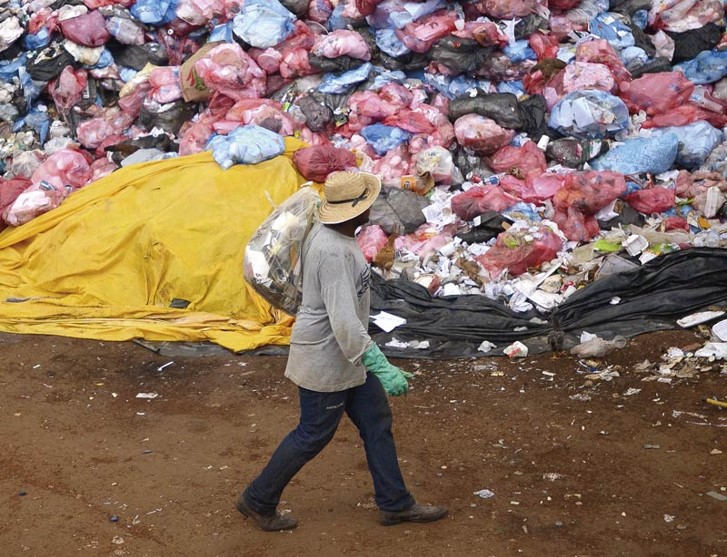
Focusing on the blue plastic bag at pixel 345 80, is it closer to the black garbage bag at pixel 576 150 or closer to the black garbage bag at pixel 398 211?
the black garbage bag at pixel 398 211

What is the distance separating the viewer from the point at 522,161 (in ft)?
25.0

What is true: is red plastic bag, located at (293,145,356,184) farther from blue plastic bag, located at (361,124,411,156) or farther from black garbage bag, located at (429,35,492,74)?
black garbage bag, located at (429,35,492,74)

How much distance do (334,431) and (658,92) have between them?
5.38 m

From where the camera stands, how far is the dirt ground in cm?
381

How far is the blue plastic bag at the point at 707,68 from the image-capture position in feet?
26.9

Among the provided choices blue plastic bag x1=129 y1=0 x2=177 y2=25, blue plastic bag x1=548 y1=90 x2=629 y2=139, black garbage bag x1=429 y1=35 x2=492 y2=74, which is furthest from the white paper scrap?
blue plastic bag x1=129 y1=0 x2=177 y2=25

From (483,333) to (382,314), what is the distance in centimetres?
76

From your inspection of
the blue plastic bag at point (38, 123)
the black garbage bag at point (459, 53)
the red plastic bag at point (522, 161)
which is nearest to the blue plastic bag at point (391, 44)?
the black garbage bag at point (459, 53)

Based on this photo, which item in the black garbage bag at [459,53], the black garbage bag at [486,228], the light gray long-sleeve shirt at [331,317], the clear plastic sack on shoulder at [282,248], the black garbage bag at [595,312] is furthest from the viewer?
the black garbage bag at [459,53]

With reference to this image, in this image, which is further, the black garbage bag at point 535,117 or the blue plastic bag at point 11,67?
the blue plastic bag at point 11,67

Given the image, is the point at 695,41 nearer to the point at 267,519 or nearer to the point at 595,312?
the point at 595,312

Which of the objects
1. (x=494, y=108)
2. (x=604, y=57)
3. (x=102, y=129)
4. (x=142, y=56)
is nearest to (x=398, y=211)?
(x=494, y=108)

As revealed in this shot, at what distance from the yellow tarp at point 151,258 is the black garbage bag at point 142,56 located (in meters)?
1.89

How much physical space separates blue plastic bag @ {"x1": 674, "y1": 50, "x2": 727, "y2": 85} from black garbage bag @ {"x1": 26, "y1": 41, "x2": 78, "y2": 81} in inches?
231
